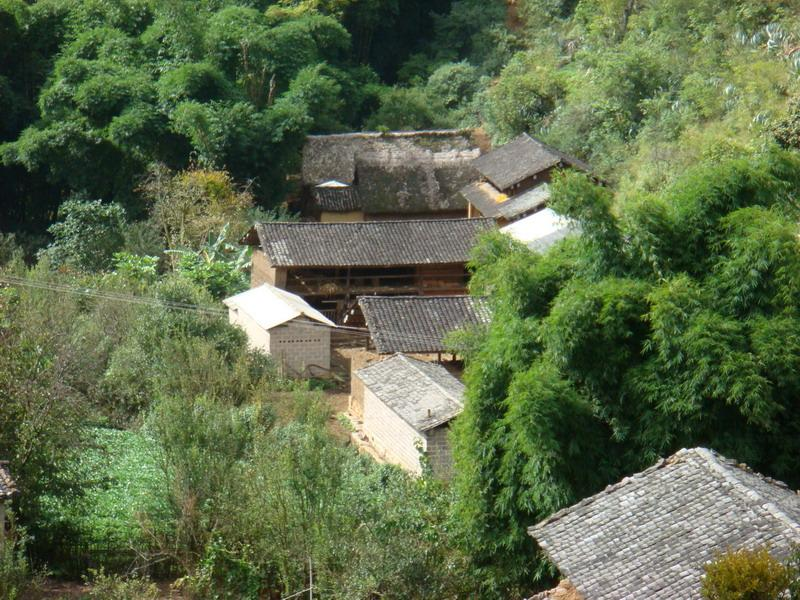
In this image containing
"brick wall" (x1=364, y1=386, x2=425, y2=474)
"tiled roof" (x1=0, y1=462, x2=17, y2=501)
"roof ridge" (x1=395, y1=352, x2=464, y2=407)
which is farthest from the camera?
"brick wall" (x1=364, y1=386, x2=425, y2=474)

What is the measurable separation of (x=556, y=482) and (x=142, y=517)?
5.81 metres

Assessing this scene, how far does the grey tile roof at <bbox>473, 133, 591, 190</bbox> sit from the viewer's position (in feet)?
110

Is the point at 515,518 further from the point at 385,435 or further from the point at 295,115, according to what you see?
the point at 295,115

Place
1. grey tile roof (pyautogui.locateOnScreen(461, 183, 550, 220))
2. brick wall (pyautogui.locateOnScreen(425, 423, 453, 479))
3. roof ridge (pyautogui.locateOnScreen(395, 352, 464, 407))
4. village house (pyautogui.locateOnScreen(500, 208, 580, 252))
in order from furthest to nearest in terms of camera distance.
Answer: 1. grey tile roof (pyautogui.locateOnScreen(461, 183, 550, 220))
2. village house (pyautogui.locateOnScreen(500, 208, 580, 252))
3. roof ridge (pyautogui.locateOnScreen(395, 352, 464, 407))
4. brick wall (pyautogui.locateOnScreen(425, 423, 453, 479))

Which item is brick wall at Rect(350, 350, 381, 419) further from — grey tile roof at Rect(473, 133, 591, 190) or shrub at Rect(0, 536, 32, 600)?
shrub at Rect(0, 536, 32, 600)

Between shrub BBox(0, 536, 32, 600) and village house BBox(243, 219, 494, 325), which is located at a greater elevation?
village house BBox(243, 219, 494, 325)

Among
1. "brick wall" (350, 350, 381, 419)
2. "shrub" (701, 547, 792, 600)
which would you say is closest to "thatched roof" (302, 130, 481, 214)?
"brick wall" (350, 350, 381, 419)

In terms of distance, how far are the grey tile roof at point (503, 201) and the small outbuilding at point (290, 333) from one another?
7.18 metres

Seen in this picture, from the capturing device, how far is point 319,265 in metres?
29.3

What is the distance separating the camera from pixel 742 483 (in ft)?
38.7

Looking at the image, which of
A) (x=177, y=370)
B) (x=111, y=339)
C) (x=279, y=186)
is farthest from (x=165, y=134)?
(x=177, y=370)

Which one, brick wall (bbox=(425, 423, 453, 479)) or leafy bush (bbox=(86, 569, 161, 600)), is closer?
leafy bush (bbox=(86, 569, 161, 600))

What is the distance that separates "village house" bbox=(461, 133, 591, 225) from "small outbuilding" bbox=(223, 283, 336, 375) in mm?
7406

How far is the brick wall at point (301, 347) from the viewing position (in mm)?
26516
